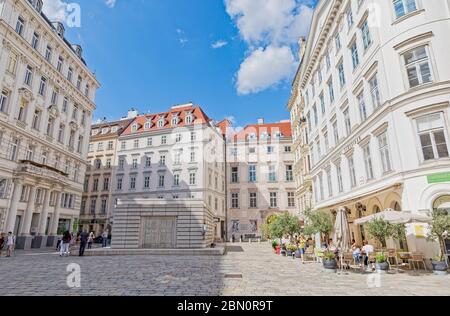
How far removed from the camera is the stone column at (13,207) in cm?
2528

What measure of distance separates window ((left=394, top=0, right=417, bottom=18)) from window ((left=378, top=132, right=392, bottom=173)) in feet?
22.8

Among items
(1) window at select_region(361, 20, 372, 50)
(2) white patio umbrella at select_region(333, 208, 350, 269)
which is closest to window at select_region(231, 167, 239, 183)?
(1) window at select_region(361, 20, 372, 50)

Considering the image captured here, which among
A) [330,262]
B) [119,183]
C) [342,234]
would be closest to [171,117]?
[119,183]

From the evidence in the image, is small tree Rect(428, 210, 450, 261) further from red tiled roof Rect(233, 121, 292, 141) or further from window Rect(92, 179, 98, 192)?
window Rect(92, 179, 98, 192)

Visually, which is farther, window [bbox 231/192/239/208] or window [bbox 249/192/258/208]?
window [bbox 231/192/239/208]

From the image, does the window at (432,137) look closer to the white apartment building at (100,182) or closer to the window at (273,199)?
the window at (273,199)

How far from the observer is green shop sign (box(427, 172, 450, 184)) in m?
12.6

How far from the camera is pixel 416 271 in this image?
12336mm

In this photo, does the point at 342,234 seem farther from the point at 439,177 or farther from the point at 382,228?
the point at 439,177

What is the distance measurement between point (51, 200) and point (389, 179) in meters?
34.5

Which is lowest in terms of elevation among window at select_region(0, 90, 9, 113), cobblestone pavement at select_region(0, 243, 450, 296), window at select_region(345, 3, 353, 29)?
cobblestone pavement at select_region(0, 243, 450, 296)

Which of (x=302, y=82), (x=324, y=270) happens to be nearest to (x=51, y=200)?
(x=324, y=270)

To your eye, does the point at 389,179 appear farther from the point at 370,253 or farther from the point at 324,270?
the point at 324,270

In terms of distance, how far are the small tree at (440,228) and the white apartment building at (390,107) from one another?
3.08 feet
